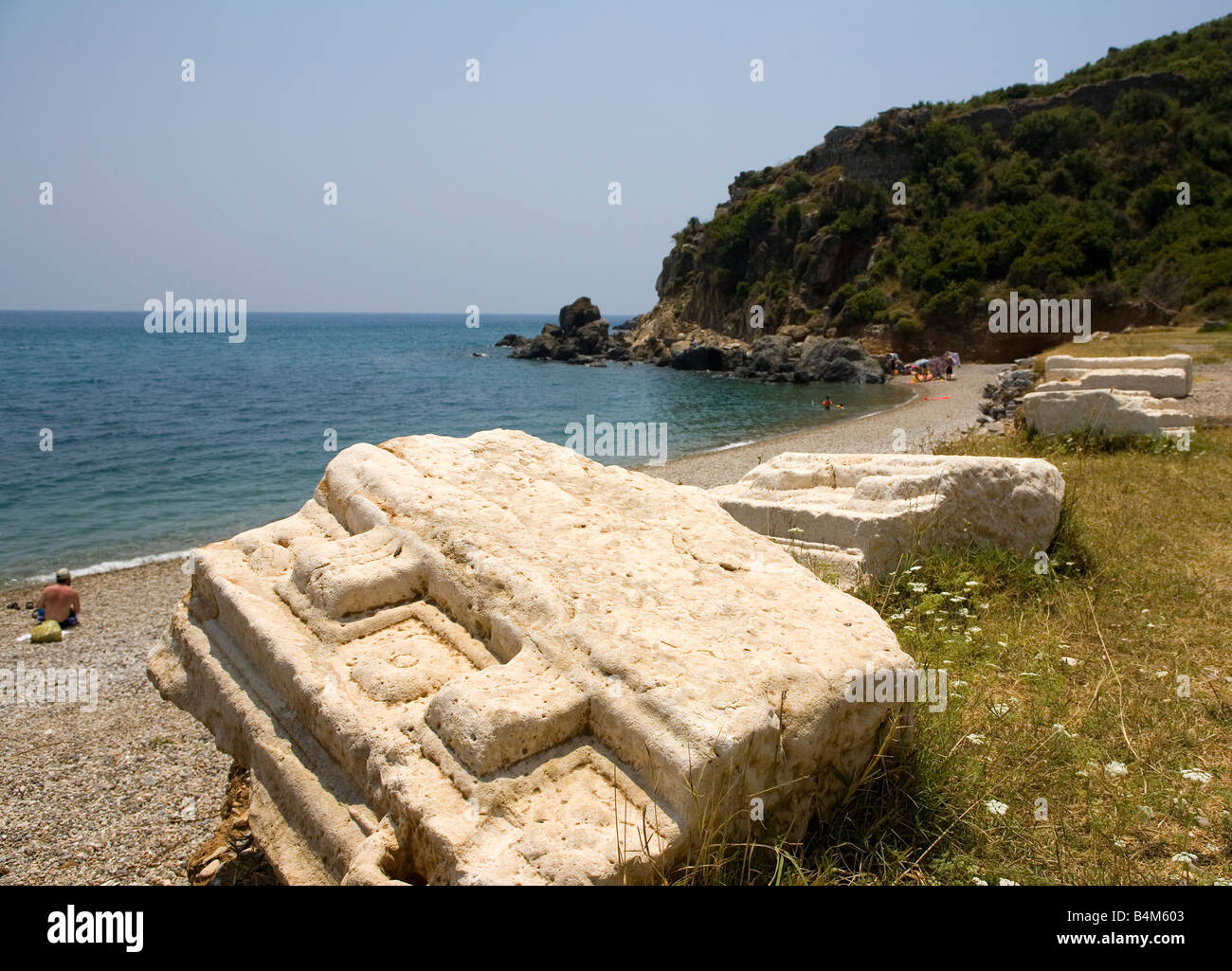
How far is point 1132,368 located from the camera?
1276cm

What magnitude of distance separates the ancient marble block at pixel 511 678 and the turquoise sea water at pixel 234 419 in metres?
12.2

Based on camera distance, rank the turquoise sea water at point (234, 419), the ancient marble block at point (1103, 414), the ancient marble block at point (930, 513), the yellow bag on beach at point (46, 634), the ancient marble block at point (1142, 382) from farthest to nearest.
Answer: the turquoise sea water at point (234, 419) < the ancient marble block at point (1142, 382) < the yellow bag on beach at point (46, 634) < the ancient marble block at point (1103, 414) < the ancient marble block at point (930, 513)

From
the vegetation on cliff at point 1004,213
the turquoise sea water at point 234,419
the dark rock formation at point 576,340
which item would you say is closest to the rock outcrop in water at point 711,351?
the dark rock formation at point 576,340

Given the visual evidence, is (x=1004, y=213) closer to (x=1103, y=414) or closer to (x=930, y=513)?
(x=1103, y=414)

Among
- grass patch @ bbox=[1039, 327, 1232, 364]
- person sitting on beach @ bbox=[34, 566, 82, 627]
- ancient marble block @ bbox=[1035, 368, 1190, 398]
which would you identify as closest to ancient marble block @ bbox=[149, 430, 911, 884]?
person sitting on beach @ bbox=[34, 566, 82, 627]

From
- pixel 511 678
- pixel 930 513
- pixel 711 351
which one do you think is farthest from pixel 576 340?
pixel 511 678

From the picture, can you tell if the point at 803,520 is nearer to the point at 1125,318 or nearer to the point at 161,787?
the point at 161,787

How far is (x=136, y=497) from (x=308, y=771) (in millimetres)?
17435

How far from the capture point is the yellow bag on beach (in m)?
10.1

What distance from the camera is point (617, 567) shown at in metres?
3.71

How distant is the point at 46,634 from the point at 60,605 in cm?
48

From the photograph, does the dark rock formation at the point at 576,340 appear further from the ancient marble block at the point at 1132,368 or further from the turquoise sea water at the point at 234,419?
the ancient marble block at the point at 1132,368

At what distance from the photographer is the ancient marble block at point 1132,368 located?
1184 centimetres
